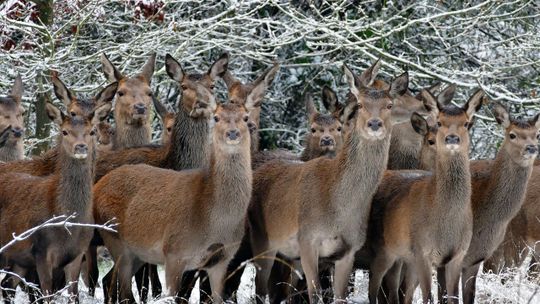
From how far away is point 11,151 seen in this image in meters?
12.7

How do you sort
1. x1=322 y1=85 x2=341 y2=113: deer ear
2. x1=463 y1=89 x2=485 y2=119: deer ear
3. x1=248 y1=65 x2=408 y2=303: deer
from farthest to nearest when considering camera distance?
x1=322 y1=85 x2=341 y2=113: deer ear → x1=463 y1=89 x2=485 y2=119: deer ear → x1=248 y1=65 x2=408 y2=303: deer

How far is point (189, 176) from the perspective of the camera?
1013cm

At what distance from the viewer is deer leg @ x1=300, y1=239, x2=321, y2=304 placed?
971cm

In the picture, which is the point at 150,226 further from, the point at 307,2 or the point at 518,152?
the point at 307,2

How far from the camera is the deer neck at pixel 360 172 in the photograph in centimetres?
986

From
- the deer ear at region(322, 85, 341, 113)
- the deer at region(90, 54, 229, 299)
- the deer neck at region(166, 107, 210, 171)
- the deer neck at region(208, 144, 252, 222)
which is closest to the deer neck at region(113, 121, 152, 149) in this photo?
the deer at region(90, 54, 229, 299)

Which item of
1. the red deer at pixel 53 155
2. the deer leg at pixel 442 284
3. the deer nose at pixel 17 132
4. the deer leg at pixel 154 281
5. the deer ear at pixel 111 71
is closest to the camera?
the deer leg at pixel 442 284

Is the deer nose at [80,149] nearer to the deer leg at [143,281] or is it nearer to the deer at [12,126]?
the deer leg at [143,281]

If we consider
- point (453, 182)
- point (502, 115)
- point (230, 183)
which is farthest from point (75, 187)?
point (502, 115)

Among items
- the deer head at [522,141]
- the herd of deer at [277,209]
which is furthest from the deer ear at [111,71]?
the deer head at [522,141]

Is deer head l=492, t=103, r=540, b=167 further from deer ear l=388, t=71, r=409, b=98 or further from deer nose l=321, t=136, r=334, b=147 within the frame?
deer nose l=321, t=136, r=334, b=147

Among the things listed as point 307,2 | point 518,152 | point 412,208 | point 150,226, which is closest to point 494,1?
point 307,2

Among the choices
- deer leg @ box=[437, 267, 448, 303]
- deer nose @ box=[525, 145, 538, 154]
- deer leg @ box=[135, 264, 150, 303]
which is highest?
deer nose @ box=[525, 145, 538, 154]

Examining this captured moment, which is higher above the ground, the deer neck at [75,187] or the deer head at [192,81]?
the deer head at [192,81]
